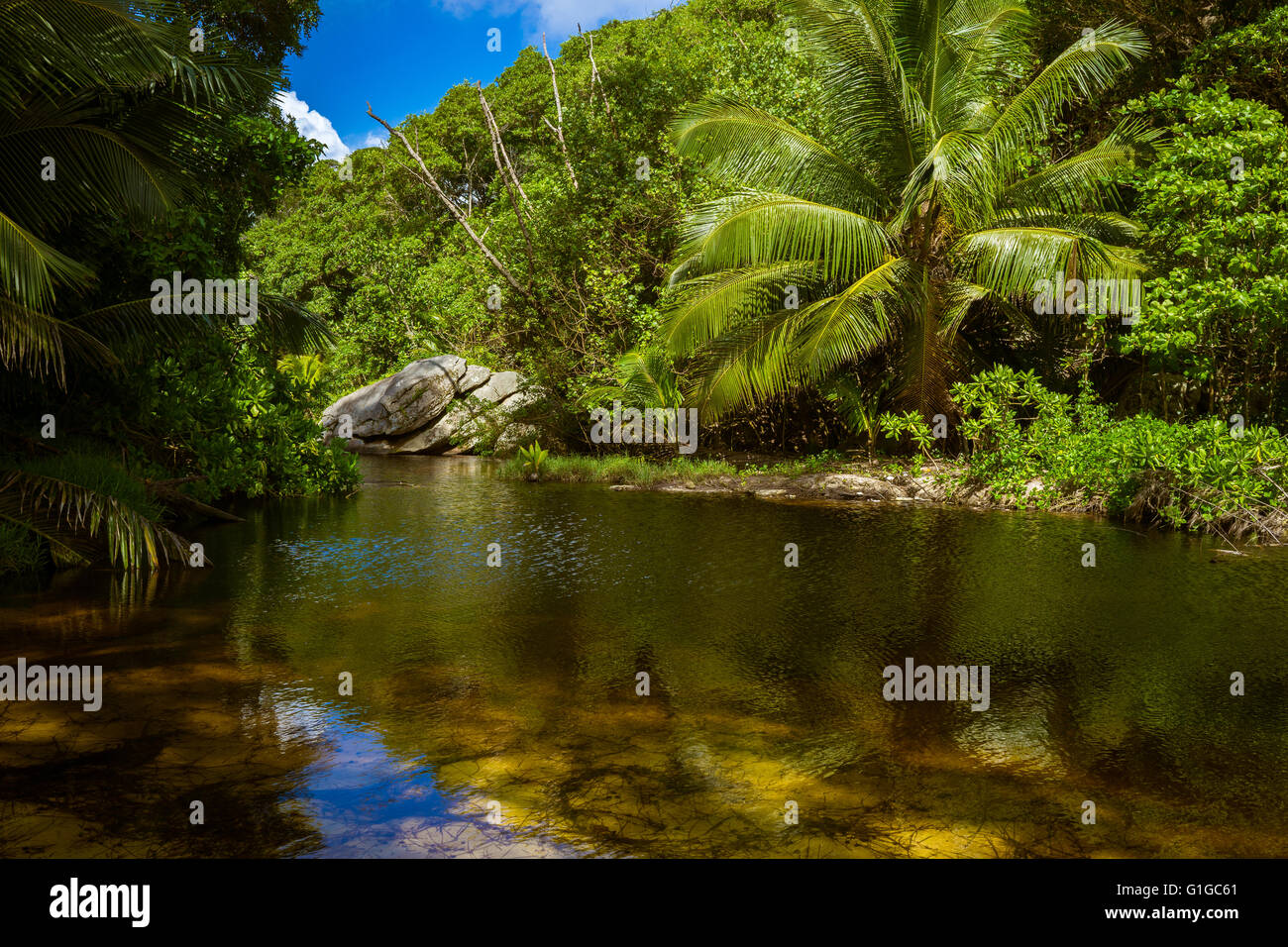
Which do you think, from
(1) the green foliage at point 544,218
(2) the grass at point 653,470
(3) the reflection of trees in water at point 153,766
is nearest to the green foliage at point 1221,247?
(2) the grass at point 653,470

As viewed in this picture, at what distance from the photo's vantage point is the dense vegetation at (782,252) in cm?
812

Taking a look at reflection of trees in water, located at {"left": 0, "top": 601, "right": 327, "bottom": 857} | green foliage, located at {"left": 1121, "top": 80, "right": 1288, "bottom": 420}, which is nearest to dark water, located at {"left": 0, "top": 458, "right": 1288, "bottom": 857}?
reflection of trees in water, located at {"left": 0, "top": 601, "right": 327, "bottom": 857}

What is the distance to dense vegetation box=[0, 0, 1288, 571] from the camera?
812cm

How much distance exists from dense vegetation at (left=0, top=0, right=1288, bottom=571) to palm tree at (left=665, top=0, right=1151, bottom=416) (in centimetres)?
5

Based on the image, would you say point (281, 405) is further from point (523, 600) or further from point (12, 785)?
point (12, 785)

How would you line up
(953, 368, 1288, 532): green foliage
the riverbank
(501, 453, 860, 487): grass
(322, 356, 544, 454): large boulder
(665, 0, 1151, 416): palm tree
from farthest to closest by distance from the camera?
(322, 356, 544, 454): large boulder → (501, 453, 860, 487): grass → (665, 0, 1151, 416): palm tree → the riverbank → (953, 368, 1288, 532): green foliage

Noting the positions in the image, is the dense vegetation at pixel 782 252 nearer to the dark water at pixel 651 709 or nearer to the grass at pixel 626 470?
the grass at pixel 626 470

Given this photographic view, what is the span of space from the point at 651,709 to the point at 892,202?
40.3ft

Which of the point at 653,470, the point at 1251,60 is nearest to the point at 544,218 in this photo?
the point at 653,470

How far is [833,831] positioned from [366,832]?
179 cm

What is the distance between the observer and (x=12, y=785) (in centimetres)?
392

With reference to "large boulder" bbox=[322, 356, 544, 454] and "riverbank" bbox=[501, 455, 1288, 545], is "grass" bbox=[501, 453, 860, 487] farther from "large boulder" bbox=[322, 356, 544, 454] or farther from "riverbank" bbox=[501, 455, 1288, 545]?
"large boulder" bbox=[322, 356, 544, 454]

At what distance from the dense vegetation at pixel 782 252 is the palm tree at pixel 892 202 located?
2.1 inches
